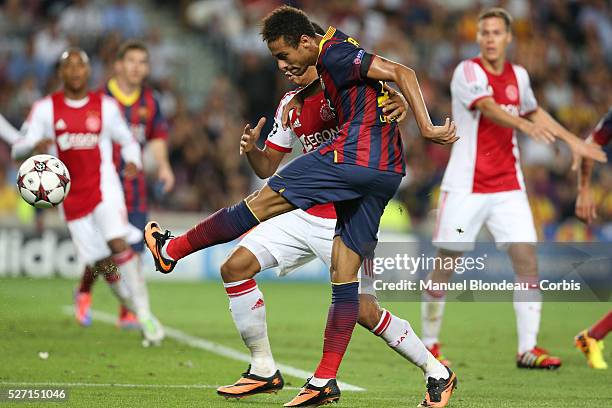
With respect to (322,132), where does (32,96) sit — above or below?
above

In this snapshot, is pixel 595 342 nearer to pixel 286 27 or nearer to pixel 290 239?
Answer: pixel 290 239

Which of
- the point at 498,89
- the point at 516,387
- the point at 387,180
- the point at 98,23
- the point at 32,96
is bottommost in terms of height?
the point at 516,387

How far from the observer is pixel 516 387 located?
784 centimetres

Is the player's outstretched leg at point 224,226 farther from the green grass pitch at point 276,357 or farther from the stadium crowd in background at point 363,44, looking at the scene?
the stadium crowd in background at point 363,44

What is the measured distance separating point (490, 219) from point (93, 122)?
12.2 feet

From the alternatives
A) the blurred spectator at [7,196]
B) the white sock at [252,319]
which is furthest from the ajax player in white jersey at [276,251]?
the blurred spectator at [7,196]

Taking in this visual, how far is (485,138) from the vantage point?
941cm

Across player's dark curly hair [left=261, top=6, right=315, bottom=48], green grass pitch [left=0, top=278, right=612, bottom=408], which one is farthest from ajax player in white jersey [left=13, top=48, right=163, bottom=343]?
player's dark curly hair [left=261, top=6, right=315, bottom=48]

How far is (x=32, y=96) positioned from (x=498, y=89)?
35.8 ft

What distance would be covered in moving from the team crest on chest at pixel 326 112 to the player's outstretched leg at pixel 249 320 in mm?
974

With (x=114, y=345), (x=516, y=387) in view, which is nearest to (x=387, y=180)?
(x=516, y=387)

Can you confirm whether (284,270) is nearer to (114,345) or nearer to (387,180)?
(387,180)

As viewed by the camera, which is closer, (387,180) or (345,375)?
(387,180)

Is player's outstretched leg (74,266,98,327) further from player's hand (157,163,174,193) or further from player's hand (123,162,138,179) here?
player's hand (123,162,138,179)
